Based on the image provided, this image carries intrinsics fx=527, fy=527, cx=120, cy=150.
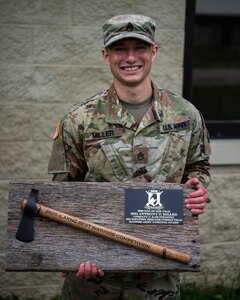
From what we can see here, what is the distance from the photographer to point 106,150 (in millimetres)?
2275

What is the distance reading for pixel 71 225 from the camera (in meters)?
2.13

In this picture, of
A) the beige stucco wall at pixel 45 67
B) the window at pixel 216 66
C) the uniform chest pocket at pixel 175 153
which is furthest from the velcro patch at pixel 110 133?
the window at pixel 216 66

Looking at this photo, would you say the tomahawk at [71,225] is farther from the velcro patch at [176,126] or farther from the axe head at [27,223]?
the velcro patch at [176,126]

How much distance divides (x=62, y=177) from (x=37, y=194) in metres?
0.25

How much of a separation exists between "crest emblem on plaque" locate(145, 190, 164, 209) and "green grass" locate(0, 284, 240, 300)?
1.78 metres

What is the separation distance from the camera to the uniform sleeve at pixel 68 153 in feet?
7.63

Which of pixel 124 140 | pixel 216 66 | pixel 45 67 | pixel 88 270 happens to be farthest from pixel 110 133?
pixel 216 66

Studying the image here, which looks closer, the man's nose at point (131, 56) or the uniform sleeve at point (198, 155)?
the man's nose at point (131, 56)

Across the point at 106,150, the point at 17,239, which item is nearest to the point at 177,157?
the point at 106,150

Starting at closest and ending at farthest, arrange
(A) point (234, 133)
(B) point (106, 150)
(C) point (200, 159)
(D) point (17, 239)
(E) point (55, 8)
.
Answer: (D) point (17, 239)
(B) point (106, 150)
(C) point (200, 159)
(E) point (55, 8)
(A) point (234, 133)

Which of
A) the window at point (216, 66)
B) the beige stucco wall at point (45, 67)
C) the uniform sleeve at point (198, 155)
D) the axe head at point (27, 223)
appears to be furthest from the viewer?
the window at point (216, 66)

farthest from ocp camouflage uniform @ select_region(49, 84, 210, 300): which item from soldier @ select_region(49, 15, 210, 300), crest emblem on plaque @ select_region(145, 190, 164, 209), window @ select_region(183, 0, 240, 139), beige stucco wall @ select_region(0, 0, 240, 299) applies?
window @ select_region(183, 0, 240, 139)

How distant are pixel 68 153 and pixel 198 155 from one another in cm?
60

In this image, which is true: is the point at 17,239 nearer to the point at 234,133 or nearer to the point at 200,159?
the point at 200,159
